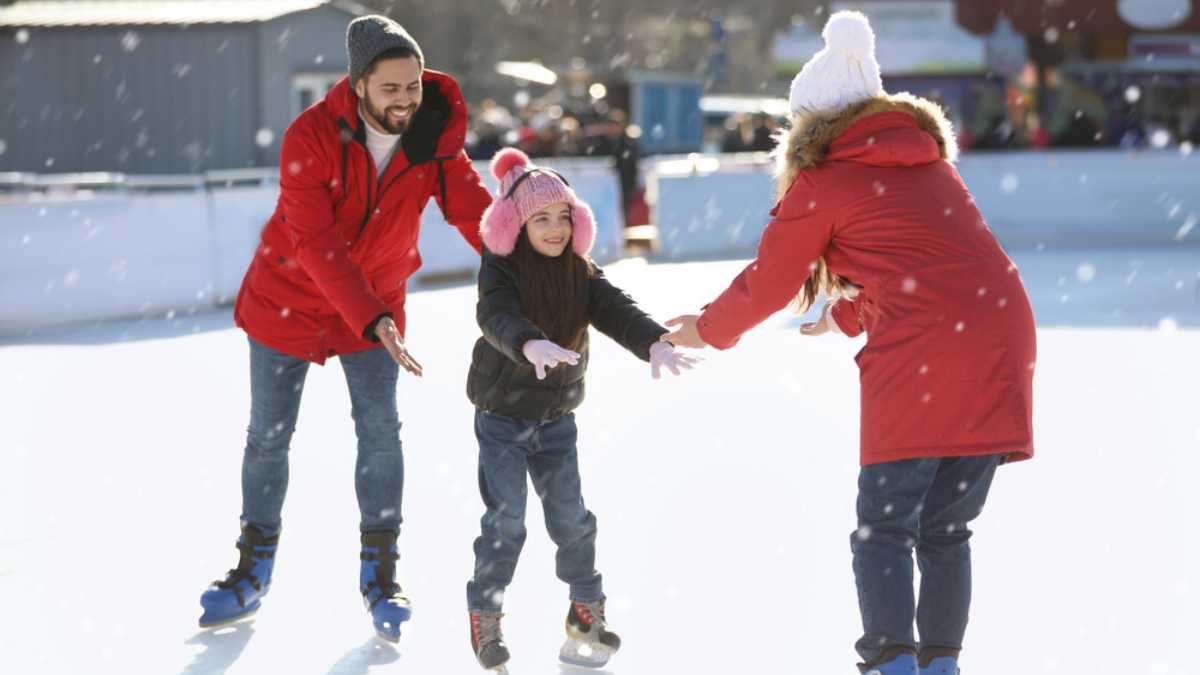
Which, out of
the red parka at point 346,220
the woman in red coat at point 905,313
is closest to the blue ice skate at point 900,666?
the woman in red coat at point 905,313

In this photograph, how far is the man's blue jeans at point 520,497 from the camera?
379 centimetres

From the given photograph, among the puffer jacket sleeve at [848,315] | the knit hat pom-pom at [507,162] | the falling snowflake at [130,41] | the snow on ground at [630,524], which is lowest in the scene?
the falling snowflake at [130,41]

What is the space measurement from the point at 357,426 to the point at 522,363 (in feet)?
2.59

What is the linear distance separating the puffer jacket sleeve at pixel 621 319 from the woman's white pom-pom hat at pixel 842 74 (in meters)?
0.64

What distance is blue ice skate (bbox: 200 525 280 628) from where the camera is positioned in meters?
4.24

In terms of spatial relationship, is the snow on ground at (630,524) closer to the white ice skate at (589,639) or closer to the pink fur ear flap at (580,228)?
the white ice skate at (589,639)

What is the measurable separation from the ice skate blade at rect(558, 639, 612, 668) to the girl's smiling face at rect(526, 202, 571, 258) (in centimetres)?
92

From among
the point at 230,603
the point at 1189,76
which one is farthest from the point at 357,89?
the point at 1189,76

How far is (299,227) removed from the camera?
13.0ft

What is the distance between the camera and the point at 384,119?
3938 millimetres

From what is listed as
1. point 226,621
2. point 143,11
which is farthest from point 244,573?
point 143,11

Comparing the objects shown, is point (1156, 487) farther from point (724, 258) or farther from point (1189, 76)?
point (1189, 76)

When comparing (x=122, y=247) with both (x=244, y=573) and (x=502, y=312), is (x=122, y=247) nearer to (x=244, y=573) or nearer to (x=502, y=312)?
(x=244, y=573)

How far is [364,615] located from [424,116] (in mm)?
1286
